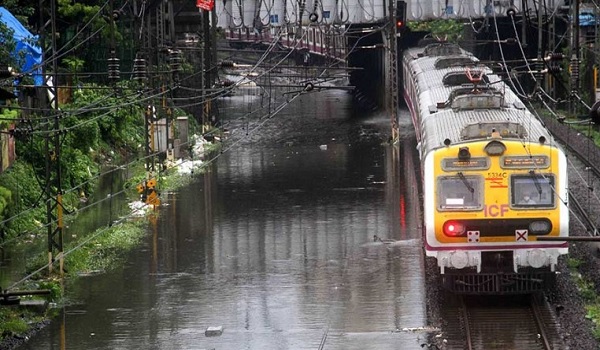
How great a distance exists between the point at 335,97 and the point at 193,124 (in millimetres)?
21179

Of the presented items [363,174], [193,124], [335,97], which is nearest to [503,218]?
[363,174]

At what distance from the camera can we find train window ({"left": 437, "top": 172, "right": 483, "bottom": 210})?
687 inches

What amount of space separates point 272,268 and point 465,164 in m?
5.76

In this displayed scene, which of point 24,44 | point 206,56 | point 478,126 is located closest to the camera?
point 478,126

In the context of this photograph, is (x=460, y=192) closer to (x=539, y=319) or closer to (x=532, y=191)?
(x=532, y=191)

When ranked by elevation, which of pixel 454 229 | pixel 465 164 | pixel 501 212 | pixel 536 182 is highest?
pixel 465 164

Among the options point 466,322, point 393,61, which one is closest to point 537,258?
point 466,322

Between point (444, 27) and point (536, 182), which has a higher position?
point (444, 27)

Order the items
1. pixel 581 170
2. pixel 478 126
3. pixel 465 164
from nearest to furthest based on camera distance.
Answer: pixel 465 164, pixel 478 126, pixel 581 170

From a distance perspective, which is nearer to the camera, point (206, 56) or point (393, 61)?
point (206, 56)

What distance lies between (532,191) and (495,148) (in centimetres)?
80

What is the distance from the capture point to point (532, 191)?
1739 cm

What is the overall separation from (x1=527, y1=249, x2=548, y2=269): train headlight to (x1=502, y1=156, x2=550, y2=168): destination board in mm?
1193

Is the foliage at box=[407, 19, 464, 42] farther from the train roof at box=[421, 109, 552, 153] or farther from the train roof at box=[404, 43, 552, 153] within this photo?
the train roof at box=[421, 109, 552, 153]
